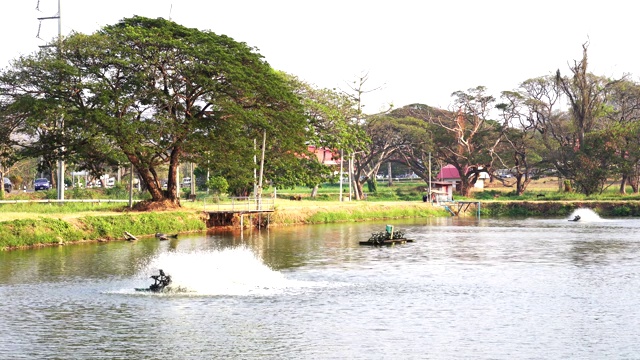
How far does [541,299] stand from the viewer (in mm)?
31281

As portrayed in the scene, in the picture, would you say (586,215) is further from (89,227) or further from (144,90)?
(89,227)

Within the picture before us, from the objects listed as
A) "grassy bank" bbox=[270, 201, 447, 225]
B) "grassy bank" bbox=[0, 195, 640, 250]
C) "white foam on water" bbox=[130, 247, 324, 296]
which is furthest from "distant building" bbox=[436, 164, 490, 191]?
"white foam on water" bbox=[130, 247, 324, 296]

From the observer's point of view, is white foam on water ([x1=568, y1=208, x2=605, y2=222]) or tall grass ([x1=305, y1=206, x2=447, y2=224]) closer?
tall grass ([x1=305, y1=206, x2=447, y2=224])

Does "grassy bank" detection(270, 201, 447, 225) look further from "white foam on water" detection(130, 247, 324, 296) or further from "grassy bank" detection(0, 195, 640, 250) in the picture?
"white foam on water" detection(130, 247, 324, 296)

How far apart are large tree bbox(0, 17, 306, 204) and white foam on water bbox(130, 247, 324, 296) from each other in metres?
22.6

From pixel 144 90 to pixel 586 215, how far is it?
171 ft

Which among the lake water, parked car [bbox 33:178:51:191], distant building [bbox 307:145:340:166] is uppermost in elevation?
distant building [bbox 307:145:340:166]

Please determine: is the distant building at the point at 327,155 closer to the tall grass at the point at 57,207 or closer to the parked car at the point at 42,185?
the tall grass at the point at 57,207

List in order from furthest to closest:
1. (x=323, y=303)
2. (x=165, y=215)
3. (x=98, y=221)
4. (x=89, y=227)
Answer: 1. (x=165, y=215)
2. (x=98, y=221)
3. (x=89, y=227)
4. (x=323, y=303)

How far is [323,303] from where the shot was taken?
29984mm

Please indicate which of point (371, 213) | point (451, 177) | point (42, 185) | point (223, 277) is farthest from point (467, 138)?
point (223, 277)

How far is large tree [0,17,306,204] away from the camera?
58500 mm

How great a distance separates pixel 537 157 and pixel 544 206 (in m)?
22.1

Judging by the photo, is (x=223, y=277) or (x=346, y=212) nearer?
(x=223, y=277)
